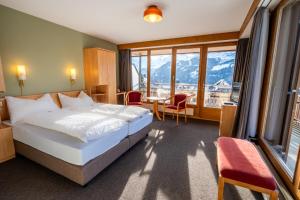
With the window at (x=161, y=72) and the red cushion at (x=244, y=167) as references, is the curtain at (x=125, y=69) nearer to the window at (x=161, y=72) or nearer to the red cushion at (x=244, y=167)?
the window at (x=161, y=72)

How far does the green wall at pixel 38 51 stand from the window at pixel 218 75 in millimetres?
3778

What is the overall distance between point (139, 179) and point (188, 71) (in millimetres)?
3767

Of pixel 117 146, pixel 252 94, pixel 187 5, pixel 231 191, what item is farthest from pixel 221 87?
pixel 117 146

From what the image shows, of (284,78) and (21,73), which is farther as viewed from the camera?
(21,73)

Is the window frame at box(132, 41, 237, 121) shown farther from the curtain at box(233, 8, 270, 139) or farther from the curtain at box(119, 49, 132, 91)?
the curtain at box(233, 8, 270, 139)

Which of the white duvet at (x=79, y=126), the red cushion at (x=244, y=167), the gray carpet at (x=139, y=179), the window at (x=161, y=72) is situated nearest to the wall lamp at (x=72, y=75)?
the white duvet at (x=79, y=126)

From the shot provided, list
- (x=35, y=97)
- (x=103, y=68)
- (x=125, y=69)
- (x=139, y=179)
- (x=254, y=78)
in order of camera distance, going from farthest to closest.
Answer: (x=125, y=69) → (x=103, y=68) → (x=35, y=97) → (x=254, y=78) → (x=139, y=179)

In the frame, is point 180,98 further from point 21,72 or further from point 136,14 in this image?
point 21,72

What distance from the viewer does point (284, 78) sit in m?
2.13

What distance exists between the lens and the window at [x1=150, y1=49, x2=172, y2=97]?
508cm

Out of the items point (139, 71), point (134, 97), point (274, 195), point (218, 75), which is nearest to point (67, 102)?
point (134, 97)

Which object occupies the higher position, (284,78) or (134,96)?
Result: (284,78)

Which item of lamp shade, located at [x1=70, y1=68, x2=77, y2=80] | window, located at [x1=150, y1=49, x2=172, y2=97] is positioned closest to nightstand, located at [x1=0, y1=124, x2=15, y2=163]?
lamp shade, located at [x1=70, y1=68, x2=77, y2=80]

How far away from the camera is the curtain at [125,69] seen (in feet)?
17.7
